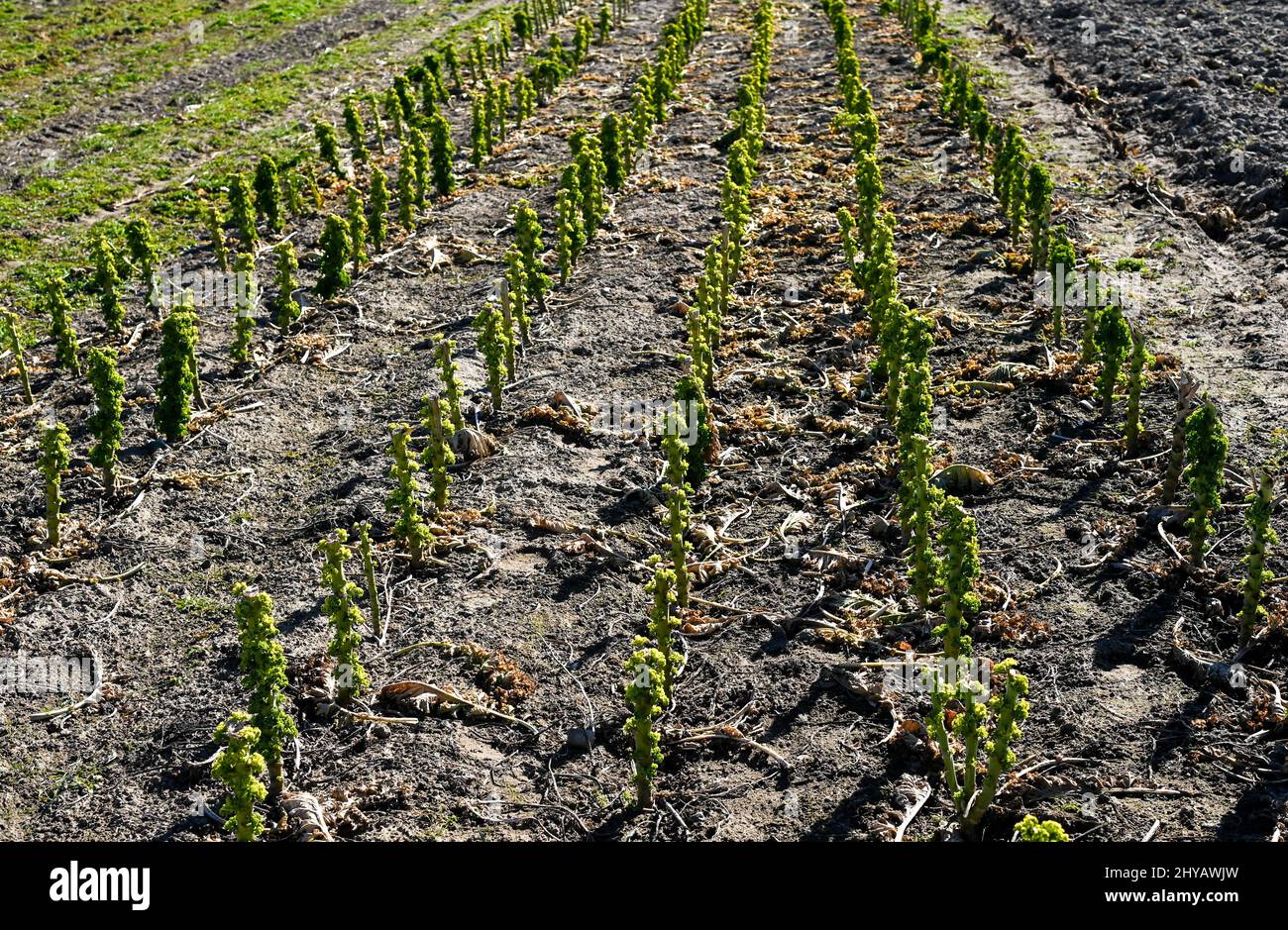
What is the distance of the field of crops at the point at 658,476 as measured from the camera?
5996 mm

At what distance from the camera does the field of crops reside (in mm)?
5996

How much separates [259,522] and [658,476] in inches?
98.1

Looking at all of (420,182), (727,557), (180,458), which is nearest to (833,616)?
(727,557)

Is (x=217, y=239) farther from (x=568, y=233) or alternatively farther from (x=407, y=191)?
(x=568, y=233)

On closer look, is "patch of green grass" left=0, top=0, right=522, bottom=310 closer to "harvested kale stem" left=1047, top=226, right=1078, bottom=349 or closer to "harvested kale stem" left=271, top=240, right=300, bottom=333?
"harvested kale stem" left=271, top=240, right=300, bottom=333

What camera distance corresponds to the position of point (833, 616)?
23.4 feet

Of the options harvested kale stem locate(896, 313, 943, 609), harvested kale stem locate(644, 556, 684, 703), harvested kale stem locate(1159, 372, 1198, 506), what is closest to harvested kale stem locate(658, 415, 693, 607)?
harvested kale stem locate(644, 556, 684, 703)

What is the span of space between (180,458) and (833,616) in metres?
4.52

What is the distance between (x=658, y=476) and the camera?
855cm

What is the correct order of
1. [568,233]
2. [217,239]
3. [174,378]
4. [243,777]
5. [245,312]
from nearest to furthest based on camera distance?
[243,777], [174,378], [245,312], [568,233], [217,239]

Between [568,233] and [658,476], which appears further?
[568,233]

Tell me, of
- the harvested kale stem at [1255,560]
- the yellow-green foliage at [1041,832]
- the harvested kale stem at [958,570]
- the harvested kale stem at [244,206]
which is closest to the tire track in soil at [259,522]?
the harvested kale stem at [244,206]

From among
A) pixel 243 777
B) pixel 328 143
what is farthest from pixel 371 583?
pixel 328 143

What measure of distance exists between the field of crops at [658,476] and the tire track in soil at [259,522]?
0.03m
